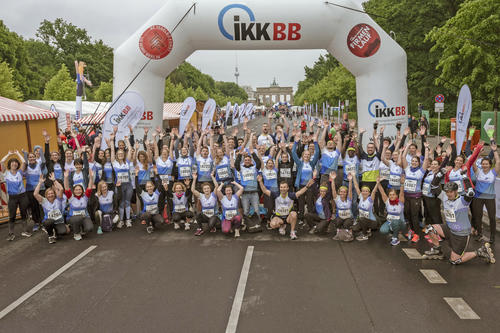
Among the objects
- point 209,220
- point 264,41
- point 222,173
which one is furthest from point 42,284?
point 264,41

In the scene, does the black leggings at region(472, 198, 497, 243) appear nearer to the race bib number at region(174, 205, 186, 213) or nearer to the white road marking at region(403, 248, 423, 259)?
the white road marking at region(403, 248, 423, 259)

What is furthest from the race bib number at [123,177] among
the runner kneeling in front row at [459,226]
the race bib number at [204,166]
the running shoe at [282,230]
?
the runner kneeling in front row at [459,226]

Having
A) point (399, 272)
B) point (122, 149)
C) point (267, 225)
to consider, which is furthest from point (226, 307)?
point (122, 149)

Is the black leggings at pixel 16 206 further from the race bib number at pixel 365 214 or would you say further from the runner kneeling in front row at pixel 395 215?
the runner kneeling in front row at pixel 395 215

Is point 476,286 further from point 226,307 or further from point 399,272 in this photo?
point 226,307

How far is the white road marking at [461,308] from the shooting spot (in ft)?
14.9

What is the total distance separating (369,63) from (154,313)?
8.98 meters

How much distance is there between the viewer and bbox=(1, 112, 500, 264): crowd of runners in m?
7.23

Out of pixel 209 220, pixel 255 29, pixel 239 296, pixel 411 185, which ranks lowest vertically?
pixel 239 296

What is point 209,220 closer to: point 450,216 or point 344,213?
point 344,213

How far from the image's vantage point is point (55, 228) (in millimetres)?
7574

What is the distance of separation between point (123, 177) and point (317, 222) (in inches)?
171

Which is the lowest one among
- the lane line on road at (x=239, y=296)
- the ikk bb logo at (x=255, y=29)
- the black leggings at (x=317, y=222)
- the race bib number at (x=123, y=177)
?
the lane line on road at (x=239, y=296)

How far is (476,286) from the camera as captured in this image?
5.29 meters
